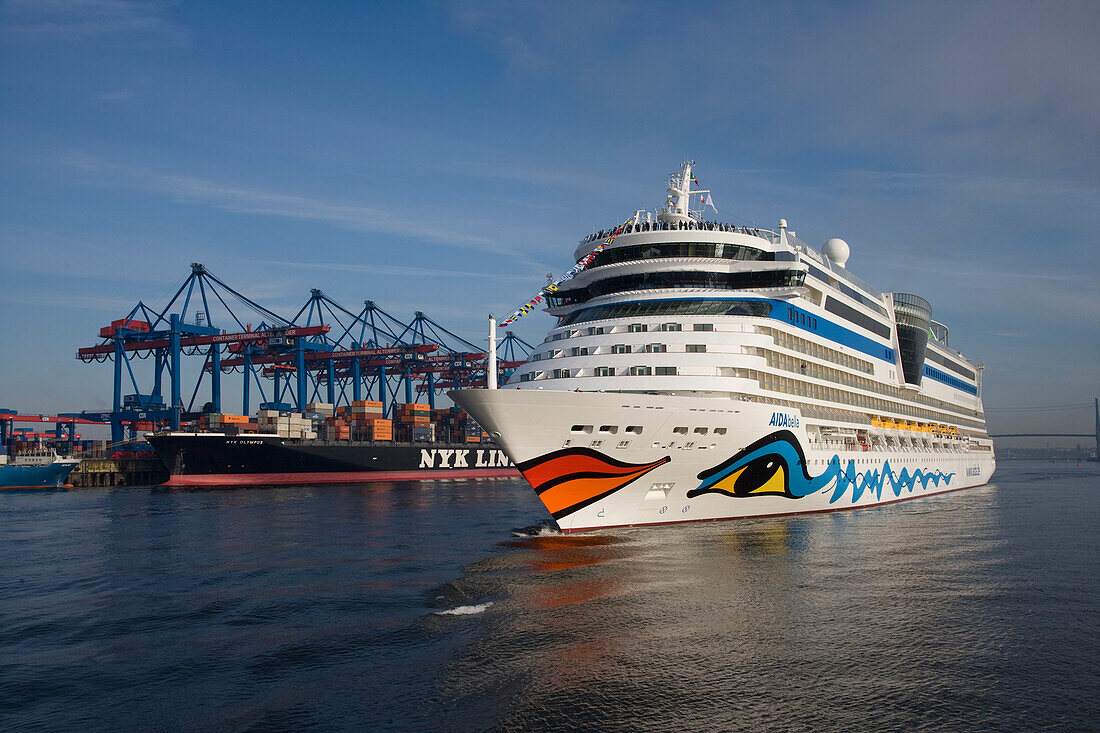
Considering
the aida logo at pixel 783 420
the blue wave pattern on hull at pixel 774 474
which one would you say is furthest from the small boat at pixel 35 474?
the aida logo at pixel 783 420

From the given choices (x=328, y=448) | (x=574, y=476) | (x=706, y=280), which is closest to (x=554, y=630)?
(x=574, y=476)

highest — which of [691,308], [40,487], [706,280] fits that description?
[706,280]

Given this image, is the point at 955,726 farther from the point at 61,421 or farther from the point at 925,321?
the point at 61,421

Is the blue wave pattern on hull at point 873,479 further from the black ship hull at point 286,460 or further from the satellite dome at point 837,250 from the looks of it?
the black ship hull at point 286,460

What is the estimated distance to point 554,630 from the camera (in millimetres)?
16031

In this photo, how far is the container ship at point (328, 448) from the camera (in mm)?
63531

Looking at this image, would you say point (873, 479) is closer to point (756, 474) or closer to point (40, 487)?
point (756, 474)

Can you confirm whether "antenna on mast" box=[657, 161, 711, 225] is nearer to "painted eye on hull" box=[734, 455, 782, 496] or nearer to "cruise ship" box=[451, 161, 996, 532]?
"cruise ship" box=[451, 161, 996, 532]

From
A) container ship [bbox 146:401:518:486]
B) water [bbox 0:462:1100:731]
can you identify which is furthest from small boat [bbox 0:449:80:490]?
water [bbox 0:462:1100:731]

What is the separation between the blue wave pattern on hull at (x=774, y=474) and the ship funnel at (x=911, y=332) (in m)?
16.6

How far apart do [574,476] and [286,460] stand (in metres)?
48.8

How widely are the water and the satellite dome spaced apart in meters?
22.7

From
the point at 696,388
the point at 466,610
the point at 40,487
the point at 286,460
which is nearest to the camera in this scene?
the point at 466,610

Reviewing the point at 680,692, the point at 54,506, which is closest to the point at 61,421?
the point at 54,506
